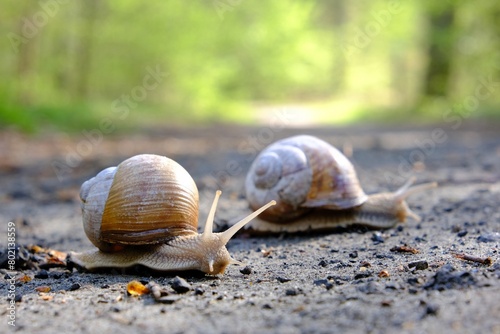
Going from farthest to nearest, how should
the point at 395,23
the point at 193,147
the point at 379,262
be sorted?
the point at 395,23
the point at 193,147
the point at 379,262

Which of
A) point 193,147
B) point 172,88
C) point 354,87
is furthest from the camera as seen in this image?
point 354,87

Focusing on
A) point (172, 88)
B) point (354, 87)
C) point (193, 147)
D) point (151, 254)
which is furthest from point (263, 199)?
point (354, 87)

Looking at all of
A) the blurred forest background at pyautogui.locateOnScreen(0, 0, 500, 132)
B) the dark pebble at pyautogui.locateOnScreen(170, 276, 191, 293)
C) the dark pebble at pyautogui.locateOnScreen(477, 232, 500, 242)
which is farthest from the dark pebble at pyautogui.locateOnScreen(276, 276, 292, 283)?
the blurred forest background at pyautogui.locateOnScreen(0, 0, 500, 132)

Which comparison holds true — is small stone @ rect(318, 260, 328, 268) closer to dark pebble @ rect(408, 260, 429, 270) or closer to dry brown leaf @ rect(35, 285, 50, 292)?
dark pebble @ rect(408, 260, 429, 270)

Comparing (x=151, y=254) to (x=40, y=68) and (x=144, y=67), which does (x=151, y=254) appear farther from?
(x=144, y=67)

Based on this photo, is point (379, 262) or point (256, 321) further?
point (379, 262)

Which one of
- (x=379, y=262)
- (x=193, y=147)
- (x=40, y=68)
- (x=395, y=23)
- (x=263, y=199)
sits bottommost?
(x=379, y=262)

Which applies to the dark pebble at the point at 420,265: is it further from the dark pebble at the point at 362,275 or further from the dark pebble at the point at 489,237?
the dark pebble at the point at 489,237
